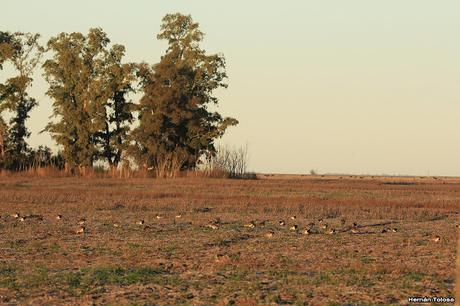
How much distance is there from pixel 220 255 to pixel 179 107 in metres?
45.3

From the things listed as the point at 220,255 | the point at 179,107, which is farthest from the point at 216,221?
the point at 179,107

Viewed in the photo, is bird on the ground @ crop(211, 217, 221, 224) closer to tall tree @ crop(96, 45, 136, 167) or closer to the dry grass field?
the dry grass field

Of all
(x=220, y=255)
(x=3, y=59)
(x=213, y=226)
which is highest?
(x=3, y=59)

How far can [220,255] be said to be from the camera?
16.6 m

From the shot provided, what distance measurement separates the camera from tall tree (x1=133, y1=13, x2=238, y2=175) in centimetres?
6128

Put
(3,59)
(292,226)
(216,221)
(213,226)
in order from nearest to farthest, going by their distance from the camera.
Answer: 1. (213,226)
2. (292,226)
3. (216,221)
4. (3,59)

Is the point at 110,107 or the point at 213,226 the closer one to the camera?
the point at 213,226

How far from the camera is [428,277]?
14.0 metres

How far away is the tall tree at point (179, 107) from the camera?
61.3m

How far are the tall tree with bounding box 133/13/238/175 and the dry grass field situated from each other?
3001 cm

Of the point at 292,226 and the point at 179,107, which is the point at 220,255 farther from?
the point at 179,107

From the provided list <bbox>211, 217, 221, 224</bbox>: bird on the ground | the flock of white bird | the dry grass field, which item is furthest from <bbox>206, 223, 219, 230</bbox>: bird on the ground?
<bbox>211, 217, 221, 224</bbox>: bird on the ground

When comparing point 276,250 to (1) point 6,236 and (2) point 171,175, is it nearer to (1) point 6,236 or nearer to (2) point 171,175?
(1) point 6,236

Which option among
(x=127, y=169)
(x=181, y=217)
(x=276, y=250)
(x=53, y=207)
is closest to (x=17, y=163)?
(x=127, y=169)
